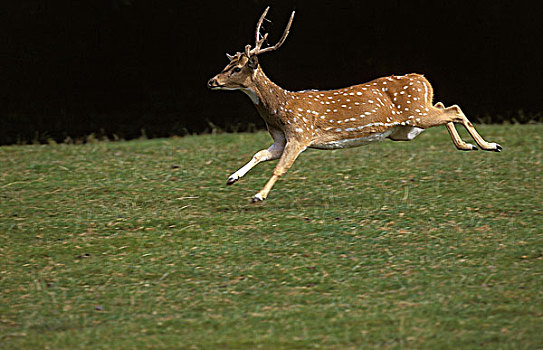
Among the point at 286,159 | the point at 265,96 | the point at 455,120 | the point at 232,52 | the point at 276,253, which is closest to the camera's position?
the point at 276,253

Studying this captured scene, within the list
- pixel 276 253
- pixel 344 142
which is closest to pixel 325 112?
pixel 344 142

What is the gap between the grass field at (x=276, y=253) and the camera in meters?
5.33

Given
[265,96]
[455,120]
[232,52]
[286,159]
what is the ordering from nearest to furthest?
[286,159] < [265,96] < [455,120] < [232,52]

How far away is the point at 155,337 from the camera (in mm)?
5238

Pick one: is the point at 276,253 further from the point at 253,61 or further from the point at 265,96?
the point at 253,61

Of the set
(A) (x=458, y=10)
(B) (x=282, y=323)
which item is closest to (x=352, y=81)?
(A) (x=458, y=10)

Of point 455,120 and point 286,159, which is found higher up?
point 455,120

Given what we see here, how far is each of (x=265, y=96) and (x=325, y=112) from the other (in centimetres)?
54

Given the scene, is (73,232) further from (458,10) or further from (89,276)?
(458,10)

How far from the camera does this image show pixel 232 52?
16.4m

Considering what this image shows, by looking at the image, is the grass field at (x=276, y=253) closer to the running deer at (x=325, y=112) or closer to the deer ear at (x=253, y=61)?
the running deer at (x=325, y=112)

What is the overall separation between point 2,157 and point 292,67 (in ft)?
22.5

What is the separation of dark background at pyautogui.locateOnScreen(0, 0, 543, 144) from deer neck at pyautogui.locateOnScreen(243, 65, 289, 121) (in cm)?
780

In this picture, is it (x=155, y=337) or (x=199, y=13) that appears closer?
(x=155, y=337)
